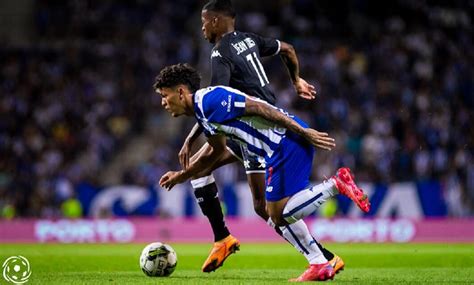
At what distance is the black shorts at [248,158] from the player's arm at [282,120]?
527 mm

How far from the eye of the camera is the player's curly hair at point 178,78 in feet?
26.9

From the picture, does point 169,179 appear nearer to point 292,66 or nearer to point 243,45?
point 243,45

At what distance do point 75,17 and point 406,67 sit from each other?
409 inches

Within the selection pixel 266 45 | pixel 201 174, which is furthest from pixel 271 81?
pixel 201 174

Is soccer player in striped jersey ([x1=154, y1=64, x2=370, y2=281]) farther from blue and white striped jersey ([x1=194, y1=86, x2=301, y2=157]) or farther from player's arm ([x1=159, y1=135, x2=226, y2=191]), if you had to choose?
player's arm ([x1=159, y1=135, x2=226, y2=191])

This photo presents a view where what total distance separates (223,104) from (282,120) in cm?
56

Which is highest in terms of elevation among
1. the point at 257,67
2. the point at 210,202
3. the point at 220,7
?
the point at 220,7

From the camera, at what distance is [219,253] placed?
9.39 m

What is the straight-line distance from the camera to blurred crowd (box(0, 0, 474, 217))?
21672 mm

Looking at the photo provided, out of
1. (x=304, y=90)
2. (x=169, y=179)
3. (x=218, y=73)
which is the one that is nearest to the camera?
(x=169, y=179)

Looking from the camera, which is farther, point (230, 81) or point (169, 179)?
point (230, 81)

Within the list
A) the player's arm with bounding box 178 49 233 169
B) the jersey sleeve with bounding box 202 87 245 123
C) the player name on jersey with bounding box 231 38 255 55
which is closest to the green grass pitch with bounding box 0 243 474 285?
the player's arm with bounding box 178 49 233 169

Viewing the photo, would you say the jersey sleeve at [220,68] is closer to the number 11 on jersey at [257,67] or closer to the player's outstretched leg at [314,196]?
the number 11 on jersey at [257,67]

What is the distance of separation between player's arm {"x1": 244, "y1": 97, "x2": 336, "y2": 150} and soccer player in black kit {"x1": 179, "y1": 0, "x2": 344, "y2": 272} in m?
0.82
